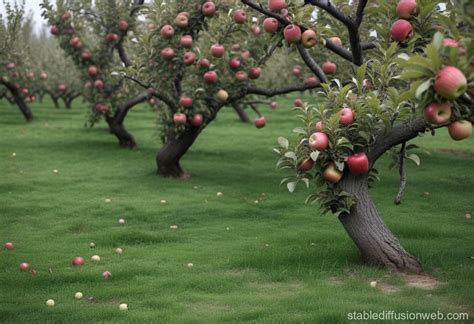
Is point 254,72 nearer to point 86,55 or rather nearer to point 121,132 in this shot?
point 86,55

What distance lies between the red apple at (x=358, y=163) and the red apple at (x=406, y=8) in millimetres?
1731

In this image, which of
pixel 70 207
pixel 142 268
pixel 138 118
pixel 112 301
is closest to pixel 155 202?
pixel 70 207

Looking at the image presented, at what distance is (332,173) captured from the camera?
8039 millimetres

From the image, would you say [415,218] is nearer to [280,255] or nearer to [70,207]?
[280,255]

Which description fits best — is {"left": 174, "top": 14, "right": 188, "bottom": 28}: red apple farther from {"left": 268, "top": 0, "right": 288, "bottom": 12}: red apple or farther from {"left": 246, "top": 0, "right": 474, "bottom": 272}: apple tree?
{"left": 268, "top": 0, "right": 288, "bottom": 12}: red apple

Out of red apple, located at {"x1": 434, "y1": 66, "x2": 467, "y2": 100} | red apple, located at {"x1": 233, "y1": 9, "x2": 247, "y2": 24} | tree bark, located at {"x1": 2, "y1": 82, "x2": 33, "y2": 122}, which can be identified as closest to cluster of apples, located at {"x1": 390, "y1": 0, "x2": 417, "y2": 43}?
red apple, located at {"x1": 434, "y1": 66, "x2": 467, "y2": 100}

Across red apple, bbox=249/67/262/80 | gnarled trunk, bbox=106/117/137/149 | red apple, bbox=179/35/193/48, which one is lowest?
gnarled trunk, bbox=106/117/137/149

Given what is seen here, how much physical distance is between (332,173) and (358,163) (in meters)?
0.32

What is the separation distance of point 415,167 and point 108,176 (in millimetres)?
7967

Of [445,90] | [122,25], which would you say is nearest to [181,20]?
[122,25]

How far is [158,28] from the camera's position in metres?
15.1

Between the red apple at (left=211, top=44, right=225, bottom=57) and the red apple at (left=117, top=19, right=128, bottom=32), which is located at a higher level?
the red apple at (left=117, top=19, right=128, bottom=32)

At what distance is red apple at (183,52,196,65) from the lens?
47.7 feet

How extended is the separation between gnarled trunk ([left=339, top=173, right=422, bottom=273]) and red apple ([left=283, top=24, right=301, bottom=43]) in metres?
1.91
